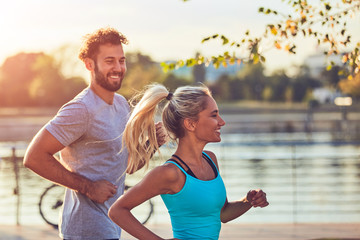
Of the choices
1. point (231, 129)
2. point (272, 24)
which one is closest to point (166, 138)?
point (272, 24)

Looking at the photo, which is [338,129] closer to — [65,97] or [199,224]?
[65,97]

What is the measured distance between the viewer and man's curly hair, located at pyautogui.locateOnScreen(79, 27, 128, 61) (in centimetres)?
296

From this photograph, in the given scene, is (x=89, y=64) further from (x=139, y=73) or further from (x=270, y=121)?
(x=139, y=73)

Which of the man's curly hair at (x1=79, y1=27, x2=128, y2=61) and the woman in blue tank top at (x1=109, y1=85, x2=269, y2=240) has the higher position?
the man's curly hair at (x1=79, y1=27, x2=128, y2=61)

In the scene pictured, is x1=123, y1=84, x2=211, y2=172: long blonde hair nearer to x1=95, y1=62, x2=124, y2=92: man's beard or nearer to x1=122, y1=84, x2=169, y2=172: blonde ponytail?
x1=122, y1=84, x2=169, y2=172: blonde ponytail

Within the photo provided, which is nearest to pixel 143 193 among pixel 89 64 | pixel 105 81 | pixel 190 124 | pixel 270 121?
pixel 190 124

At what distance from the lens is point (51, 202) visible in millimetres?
7539

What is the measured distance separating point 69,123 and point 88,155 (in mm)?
189

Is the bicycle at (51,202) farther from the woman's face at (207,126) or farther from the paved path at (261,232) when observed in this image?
the woman's face at (207,126)

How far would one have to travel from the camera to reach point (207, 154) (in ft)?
8.66

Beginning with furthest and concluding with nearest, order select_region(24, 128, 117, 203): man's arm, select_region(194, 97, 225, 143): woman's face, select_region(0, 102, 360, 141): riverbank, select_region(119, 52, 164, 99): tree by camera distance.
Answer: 1. select_region(119, 52, 164, 99): tree
2. select_region(0, 102, 360, 141): riverbank
3. select_region(24, 128, 117, 203): man's arm
4. select_region(194, 97, 225, 143): woman's face

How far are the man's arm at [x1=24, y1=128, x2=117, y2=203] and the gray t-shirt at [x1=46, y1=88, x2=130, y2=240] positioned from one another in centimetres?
5

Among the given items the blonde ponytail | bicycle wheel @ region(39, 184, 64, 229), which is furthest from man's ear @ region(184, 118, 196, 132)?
bicycle wheel @ region(39, 184, 64, 229)

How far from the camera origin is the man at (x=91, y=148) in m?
2.81
